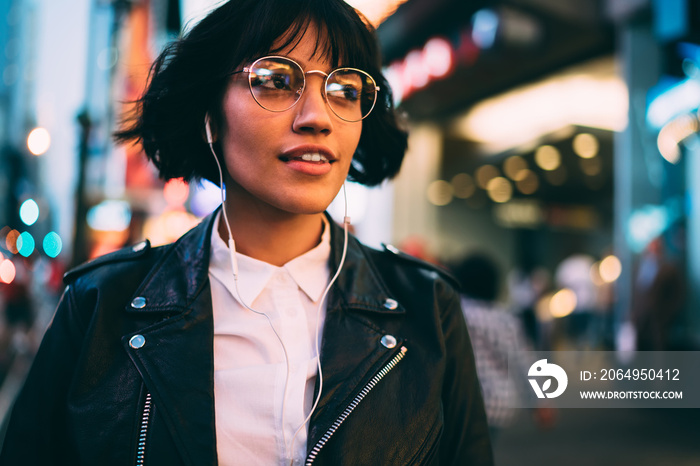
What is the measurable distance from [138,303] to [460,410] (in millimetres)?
984

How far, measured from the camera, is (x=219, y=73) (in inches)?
60.9

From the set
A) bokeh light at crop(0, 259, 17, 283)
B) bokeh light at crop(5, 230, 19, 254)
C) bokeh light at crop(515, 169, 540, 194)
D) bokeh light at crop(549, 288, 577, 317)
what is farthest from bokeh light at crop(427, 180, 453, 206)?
bokeh light at crop(0, 259, 17, 283)

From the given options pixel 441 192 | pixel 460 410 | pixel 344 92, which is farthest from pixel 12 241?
pixel 441 192

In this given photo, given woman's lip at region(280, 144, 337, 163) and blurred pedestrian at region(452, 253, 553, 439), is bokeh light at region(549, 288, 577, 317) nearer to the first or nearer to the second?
blurred pedestrian at region(452, 253, 553, 439)

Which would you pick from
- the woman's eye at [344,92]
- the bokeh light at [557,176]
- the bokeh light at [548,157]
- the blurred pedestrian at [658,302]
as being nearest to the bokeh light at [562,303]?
the bokeh light at [548,157]

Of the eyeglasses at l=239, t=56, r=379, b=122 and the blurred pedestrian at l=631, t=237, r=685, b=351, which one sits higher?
the eyeglasses at l=239, t=56, r=379, b=122

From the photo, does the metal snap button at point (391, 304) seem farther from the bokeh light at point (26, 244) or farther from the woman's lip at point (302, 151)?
the bokeh light at point (26, 244)

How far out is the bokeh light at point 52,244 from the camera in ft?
20.6

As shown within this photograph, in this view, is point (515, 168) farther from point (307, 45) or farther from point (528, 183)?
point (307, 45)

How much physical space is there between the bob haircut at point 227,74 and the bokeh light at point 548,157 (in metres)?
14.8

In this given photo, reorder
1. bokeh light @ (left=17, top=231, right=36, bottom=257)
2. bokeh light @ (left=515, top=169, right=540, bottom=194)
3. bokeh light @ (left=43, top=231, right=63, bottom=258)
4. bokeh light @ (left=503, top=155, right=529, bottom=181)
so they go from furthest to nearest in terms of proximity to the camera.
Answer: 1. bokeh light @ (left=515, top=169, right=540, bottom=194)
2. bokeh light @ (left=503, top=155, right=529, bottom=181)
3. bokeh light @ (left=17, top=231, right=36, bottom=257)
4. bokeh light @ (left=43, top=231, right=63, bottom=258)

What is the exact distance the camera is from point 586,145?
50.8ft

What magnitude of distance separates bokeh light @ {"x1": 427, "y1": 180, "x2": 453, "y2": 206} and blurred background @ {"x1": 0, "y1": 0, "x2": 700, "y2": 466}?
9.8 inches

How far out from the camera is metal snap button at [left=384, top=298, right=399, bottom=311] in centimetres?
162
